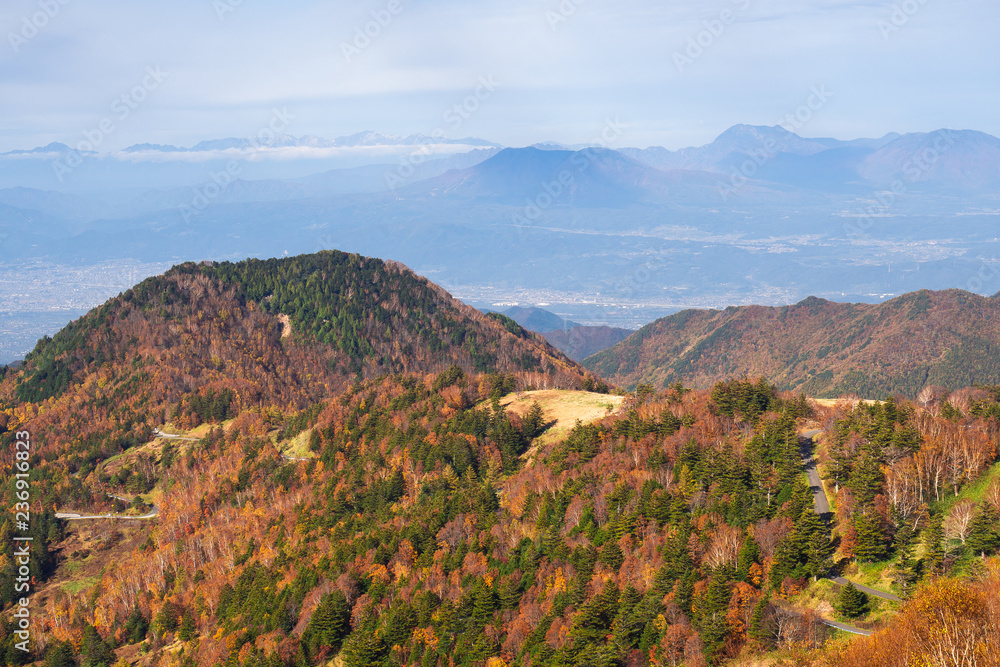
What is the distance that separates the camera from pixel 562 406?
12788cm

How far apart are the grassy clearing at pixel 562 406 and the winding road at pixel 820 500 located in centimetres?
3457

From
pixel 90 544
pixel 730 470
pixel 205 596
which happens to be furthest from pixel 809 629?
pixel 90 544

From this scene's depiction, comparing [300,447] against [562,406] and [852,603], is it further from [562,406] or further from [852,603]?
[852,603]

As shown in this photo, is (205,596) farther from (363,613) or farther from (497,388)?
(497,388)

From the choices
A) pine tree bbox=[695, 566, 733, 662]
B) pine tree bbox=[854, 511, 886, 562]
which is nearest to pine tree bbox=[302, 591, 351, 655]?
pine tree bbox=[695, 566, 733, 662]

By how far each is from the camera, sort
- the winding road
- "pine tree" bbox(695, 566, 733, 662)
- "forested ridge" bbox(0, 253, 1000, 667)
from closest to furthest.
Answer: the winding road
"pine tree" bbox(695, 566, 733, 662)
"forested ridge" bbox(0, 253, 1000, 667)

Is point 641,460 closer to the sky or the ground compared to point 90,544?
closer to the sky

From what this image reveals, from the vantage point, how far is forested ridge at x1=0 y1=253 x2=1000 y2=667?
60.2 meters

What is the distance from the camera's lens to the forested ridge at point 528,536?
198ft

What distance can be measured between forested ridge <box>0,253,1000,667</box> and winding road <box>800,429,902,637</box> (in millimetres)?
904

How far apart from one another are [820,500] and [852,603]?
18.9m

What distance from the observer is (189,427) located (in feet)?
591

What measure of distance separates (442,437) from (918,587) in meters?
78.8
